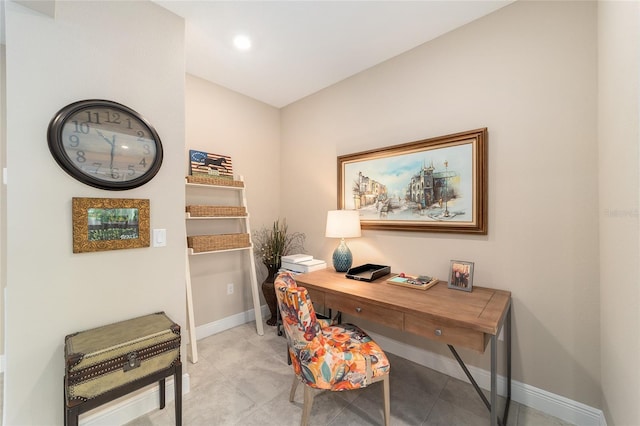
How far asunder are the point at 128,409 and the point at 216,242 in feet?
4.44

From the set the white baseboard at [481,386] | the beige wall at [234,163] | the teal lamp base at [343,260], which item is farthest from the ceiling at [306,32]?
the white baseboard at [481,386]

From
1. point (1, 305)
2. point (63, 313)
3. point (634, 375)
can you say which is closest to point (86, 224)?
point (63, 313)

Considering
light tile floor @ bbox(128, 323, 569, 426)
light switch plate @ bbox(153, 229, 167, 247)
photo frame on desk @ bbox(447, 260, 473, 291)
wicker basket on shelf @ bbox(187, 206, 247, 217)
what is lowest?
light tile floor @ bbox(128, 323, 569, 426)

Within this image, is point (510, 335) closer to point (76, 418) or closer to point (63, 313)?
point (76, 418)

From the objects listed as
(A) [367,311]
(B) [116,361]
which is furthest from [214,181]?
(A) [367,311]

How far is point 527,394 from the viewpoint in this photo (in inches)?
67.9

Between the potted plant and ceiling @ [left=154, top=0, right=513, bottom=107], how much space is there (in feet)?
5.75

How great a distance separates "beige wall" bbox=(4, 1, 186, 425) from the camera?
4.39 ft

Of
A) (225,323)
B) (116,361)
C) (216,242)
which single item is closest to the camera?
(116,361)

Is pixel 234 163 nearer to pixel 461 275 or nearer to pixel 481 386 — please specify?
pixel 461 275

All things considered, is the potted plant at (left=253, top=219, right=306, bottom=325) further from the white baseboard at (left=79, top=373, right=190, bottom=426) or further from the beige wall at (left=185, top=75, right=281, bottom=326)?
the white baseboard at (left=79, top=373, right=190, bottom=426)

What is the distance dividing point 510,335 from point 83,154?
2.98 metres

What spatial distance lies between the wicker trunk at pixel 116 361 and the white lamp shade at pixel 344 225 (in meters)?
1.39

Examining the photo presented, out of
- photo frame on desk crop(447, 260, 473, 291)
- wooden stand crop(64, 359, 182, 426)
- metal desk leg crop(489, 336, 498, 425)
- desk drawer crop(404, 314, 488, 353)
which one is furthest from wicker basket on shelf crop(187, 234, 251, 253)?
metal desk leg crop(489, 336, 498, 425)
